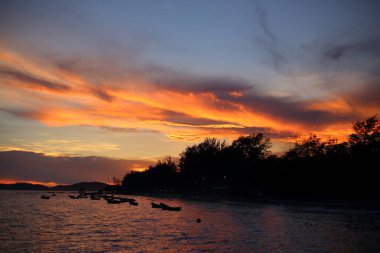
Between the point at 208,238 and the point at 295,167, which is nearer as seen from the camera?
the point at 208,238

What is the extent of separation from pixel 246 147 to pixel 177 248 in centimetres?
12817

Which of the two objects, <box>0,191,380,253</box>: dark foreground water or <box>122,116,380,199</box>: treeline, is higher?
<box>122,116,380,199</box>: treeline

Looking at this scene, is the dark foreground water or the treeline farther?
the treeline

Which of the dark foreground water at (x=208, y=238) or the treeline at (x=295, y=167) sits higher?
the treeline at (x=295, y=167)

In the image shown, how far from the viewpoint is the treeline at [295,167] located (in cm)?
9406

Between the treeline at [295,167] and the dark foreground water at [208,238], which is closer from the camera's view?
the dark foreground water at [208,238]

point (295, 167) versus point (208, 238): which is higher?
point (295, 167)

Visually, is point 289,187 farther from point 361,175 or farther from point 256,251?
point 256,251

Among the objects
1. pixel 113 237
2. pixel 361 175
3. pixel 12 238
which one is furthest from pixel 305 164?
pixel 12 238

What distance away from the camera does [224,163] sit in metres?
160

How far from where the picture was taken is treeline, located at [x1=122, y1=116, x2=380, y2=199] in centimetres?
9406

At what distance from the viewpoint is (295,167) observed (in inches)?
4345

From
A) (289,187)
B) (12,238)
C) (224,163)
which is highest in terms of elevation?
(224,163)

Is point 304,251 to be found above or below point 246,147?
below
